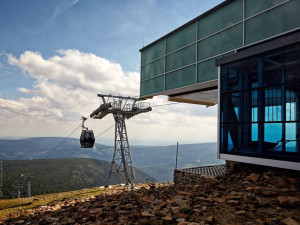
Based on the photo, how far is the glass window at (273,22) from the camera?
34.7 feet

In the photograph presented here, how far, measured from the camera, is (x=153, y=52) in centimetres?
1916

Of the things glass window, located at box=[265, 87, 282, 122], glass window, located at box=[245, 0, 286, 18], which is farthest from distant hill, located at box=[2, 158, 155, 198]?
glass window, located at box=[265, 87, 282, 122]

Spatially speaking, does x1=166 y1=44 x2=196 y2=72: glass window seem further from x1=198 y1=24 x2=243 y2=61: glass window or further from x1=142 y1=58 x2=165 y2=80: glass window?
x1=142 y1=58 x2=165 y2=80: glass window

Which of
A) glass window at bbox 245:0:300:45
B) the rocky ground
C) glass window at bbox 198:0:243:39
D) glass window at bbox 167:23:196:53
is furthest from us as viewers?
glass window at bbox 167:23:196:53

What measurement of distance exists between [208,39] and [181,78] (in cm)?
Answer: 315

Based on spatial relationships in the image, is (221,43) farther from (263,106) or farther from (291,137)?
(291,137)

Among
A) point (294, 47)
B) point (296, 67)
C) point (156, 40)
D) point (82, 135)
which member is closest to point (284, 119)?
point (296, 67)

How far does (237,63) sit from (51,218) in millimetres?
10515

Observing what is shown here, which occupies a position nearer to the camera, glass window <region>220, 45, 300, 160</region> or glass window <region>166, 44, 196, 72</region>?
glass window <region>220, 45, 300, 160</region>

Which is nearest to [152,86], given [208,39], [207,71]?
[207,71]

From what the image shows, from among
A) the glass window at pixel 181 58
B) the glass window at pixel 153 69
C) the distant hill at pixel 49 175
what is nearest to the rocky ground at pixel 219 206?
the glass window at pixel 181 58

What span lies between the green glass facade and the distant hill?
117664 mm

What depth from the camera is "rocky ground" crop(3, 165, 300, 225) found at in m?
6.15

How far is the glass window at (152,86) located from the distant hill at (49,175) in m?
115
